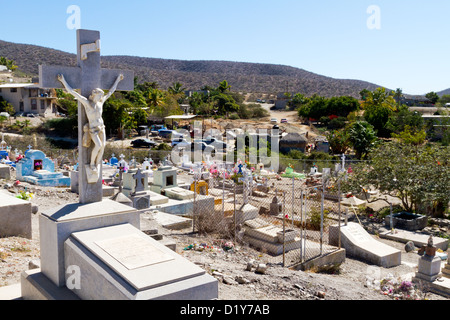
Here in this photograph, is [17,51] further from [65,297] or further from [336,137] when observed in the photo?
[65,297]

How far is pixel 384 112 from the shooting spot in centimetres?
4506

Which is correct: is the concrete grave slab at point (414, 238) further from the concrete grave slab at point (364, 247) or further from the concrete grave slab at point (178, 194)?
the concrete grave slab at point (178, 194)

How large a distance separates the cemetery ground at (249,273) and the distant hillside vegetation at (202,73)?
259 feet

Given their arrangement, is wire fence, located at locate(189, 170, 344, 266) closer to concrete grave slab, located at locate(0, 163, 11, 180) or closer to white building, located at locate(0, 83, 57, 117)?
concrete grave slab, located at locate(0, 163, 11, 180)

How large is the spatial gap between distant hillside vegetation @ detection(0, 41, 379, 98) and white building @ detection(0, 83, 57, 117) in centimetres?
3523

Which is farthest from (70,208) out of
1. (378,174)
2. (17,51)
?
(17,51)

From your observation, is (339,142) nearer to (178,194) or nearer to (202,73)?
(178,194)

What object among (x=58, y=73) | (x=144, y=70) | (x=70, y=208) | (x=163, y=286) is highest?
(x=144, y=70)

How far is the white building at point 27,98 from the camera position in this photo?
4506cm

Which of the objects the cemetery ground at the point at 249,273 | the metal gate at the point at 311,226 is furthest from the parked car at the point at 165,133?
the cemetery ground at the point at 249,273

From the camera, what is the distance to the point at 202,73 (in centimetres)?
11275

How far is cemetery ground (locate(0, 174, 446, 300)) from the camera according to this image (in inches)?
239

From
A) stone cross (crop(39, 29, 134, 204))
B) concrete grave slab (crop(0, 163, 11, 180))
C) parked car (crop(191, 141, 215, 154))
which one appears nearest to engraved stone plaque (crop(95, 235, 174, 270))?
stone cross (crop(39, 29, 134, 204))

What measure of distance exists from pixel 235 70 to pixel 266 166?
109 m
